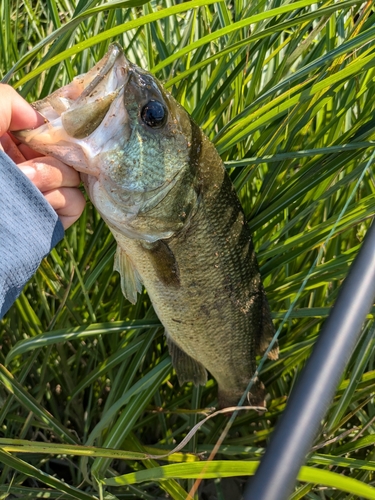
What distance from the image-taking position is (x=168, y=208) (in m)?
1.28

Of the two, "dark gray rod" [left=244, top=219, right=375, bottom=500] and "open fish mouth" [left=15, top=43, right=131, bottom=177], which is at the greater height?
"open fish mouth" [left=15, top=43, right=131, bottom=177]

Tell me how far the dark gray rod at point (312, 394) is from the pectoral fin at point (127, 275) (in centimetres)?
78

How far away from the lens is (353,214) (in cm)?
141

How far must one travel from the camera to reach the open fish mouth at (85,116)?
111 centimetres

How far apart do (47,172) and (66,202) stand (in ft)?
0.39

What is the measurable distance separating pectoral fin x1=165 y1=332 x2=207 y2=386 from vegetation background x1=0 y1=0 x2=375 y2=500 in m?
0.03

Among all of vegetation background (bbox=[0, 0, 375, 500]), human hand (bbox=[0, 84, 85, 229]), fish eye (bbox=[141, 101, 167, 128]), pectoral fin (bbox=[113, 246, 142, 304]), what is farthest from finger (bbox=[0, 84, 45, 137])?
pectoral fin (bbox=[113, 246, 142, 304])

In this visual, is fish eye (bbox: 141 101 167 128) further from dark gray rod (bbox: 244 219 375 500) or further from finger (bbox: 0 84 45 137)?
dark gray rod (bbox: 244 219 375 500)

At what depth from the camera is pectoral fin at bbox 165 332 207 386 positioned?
61.5 inches

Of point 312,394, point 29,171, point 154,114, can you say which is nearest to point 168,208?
point 154,114

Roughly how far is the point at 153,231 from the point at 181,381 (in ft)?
1.76

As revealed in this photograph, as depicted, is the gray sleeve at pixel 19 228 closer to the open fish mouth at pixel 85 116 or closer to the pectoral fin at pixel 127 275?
the open fish mouth at pixel 85 116

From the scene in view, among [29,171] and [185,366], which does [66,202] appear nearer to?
[29,171]

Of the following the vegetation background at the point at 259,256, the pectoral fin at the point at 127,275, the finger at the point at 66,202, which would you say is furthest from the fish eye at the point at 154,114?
the pectoral fin at the point at 127,275
